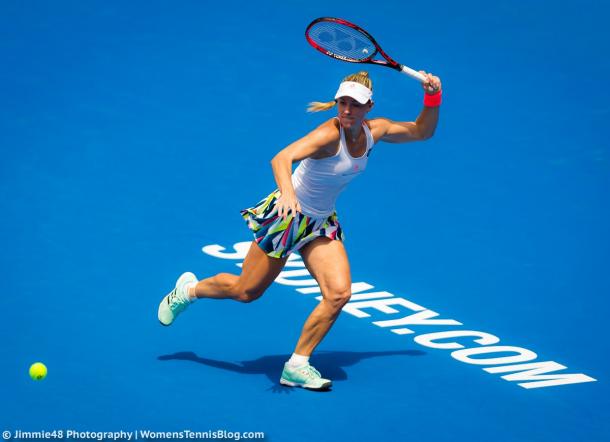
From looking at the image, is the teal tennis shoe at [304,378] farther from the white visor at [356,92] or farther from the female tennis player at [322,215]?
the white visor at [356,92]

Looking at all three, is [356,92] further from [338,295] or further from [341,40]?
[338,295]

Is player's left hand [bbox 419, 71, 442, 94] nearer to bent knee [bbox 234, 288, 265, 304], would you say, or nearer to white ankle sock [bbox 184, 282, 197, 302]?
bent knee [bbox 234, 288, 265, 304]

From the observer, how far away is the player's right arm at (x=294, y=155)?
316 inches

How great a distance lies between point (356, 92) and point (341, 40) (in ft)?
3.03

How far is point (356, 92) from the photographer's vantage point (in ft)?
27.7

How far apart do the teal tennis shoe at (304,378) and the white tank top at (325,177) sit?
1066 mm

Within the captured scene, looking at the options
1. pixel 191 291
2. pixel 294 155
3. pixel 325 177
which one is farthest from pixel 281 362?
pixel 294 155

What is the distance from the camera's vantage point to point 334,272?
28.5ft

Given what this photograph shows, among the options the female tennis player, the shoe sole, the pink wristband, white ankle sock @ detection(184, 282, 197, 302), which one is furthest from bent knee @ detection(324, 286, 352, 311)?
the pink wristband

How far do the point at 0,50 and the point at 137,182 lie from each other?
311 centimetres

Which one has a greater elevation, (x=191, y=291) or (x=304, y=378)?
(x=191, y=291)

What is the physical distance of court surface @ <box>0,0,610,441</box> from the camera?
336 inches

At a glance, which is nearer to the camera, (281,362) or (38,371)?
(38,371)

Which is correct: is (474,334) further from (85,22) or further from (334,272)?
(85,22)
